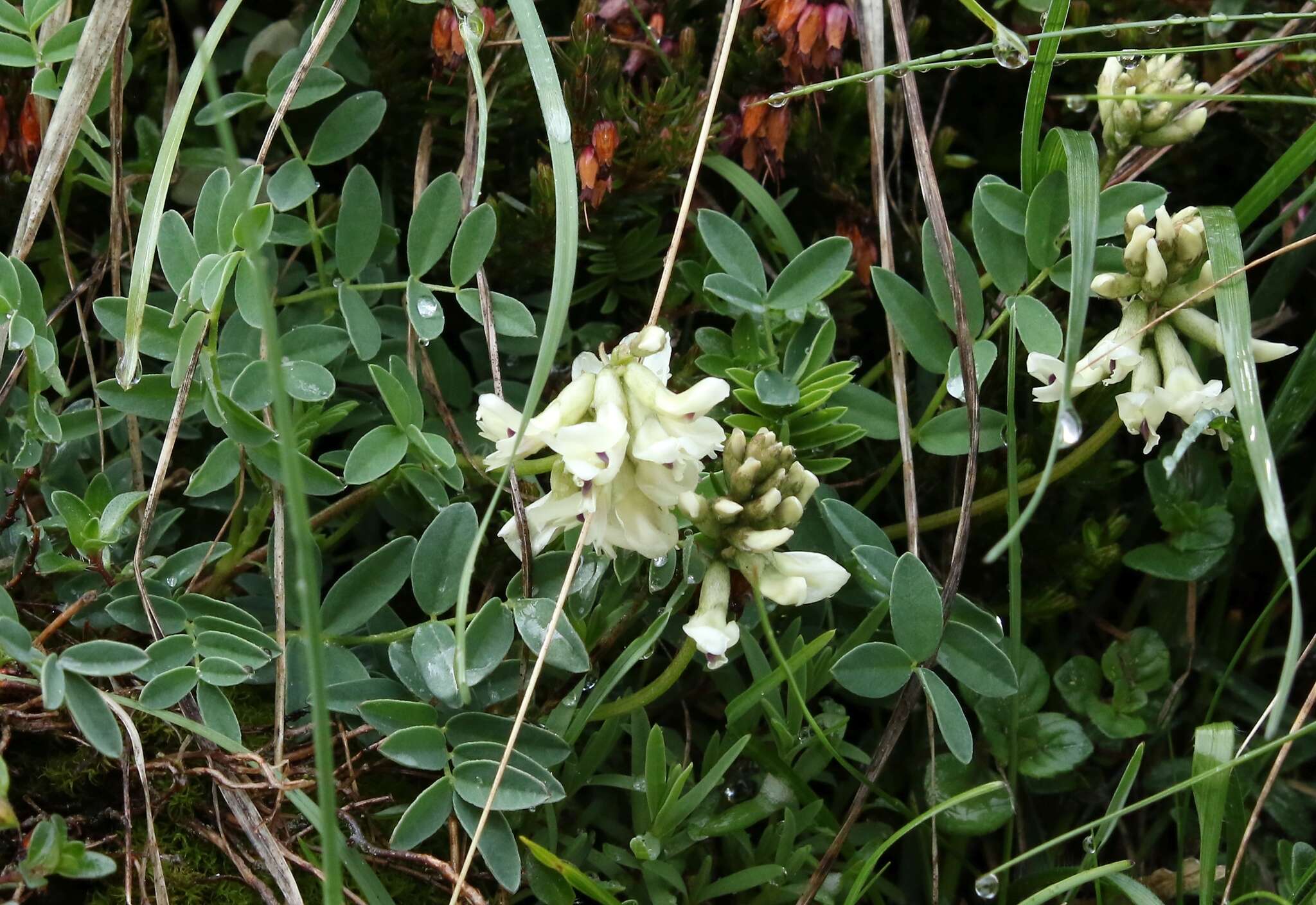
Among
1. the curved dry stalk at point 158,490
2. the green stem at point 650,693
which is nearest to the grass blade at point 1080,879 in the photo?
the green stem at point 650,693

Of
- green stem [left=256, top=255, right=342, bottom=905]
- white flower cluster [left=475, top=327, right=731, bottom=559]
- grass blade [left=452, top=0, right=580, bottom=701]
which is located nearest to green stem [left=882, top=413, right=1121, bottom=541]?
white flower cluster [left=475, top=327, right=731, bottom=559]

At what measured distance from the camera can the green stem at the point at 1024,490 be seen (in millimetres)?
1859

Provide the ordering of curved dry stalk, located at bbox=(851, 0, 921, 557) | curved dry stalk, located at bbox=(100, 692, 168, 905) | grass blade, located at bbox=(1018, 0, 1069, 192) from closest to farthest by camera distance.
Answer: curved dry stalk, located at bbox=(100, 692, 168, 905), grass blade, located at bbox=(1018, 0, 1069, 192), curved dry stalk, located at bbox=(851, 0, 921, 557)

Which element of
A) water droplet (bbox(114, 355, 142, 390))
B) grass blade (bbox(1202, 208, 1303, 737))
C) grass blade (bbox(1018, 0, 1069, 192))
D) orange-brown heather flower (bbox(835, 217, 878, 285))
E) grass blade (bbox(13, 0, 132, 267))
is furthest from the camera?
orange-brown heather flower (bbox(835, 217, 878, 285))

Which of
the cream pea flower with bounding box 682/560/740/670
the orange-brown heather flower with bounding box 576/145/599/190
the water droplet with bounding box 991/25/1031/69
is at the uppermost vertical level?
the water droplet with bounding box 991/25/1031/69

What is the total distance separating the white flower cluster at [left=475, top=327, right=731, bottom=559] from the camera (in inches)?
53.2

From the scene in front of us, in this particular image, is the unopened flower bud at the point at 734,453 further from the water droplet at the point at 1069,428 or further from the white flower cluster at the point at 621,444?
the water droplet at the point at 1069,428

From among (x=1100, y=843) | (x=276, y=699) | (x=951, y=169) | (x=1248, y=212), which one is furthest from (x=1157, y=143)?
(x=276, y=699)

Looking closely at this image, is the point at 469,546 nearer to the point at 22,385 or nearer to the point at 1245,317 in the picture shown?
the point at 22,385

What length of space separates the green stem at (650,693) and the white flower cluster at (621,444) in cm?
21

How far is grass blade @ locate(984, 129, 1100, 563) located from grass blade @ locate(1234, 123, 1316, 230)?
0.29m

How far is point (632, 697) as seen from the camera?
5.45 ft

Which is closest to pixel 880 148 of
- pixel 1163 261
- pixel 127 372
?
pixel 1163 261

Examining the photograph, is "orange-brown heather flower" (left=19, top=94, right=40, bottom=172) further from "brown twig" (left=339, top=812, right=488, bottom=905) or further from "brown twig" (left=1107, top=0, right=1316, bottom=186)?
"brown twig" (left=1107, top=0, right=1316, bottom=186)
